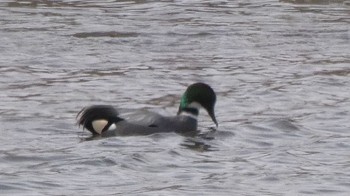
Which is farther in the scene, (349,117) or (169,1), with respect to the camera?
(169,1)

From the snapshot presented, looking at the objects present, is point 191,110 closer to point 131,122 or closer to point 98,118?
point 131,122

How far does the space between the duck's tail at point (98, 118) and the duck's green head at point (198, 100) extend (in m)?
0.73

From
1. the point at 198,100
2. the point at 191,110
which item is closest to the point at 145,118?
the point at 191,110

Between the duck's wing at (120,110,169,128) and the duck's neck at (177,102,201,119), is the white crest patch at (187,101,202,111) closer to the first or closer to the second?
the duck's neck at (177,102,201,119)

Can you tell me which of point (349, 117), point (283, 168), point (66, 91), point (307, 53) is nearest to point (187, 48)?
point (307, 53)

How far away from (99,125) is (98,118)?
0.07 metres

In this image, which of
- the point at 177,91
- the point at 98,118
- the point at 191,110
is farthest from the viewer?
Answer: the point at 177,91

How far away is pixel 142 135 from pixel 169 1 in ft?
31.1

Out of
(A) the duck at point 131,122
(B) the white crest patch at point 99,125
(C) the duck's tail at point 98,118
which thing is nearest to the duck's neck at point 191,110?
(A) the duck at point 131,122

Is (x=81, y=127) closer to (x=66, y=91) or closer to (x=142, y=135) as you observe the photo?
(x=142, y=135)

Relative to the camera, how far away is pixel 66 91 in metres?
16.5

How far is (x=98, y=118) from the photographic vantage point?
14.2 m

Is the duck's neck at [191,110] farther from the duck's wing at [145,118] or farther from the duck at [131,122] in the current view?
the duck's wing at [145,118]

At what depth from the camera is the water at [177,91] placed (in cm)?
1220
